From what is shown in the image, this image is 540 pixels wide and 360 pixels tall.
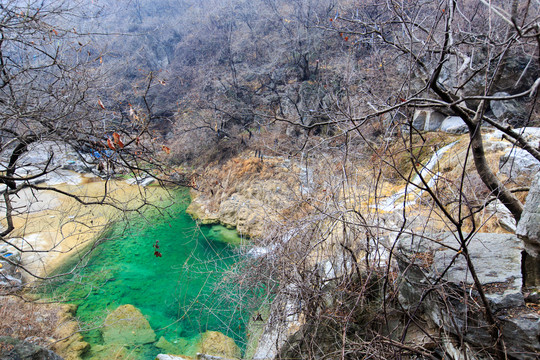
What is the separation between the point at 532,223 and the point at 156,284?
25.2 feet

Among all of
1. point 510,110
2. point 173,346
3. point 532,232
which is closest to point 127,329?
point 173,346

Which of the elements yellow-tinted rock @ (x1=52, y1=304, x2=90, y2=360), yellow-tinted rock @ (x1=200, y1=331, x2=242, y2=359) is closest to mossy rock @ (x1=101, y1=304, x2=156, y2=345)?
yellow-tinted rock @ (x1=52, y1=304, x2=90, y2=360)

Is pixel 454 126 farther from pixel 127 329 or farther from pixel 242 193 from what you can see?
pixel 127 329

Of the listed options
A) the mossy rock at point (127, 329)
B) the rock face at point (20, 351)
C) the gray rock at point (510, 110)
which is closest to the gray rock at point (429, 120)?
the gray rock at point (510, 110)

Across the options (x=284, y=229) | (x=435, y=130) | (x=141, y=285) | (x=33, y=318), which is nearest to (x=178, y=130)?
(x=141, y=285)

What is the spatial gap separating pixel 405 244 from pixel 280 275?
1394 mm

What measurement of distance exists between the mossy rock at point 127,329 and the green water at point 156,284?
5.7 inches

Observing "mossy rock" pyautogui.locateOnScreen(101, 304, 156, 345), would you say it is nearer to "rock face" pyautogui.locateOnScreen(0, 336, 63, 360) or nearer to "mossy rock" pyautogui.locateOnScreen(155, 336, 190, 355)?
"mossy rock" pyautogui.locateOnScreen(155, 336, 190, 355)

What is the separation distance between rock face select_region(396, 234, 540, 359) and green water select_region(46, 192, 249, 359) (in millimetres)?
3446

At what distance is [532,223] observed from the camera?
201 centimetres

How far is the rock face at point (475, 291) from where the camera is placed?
72.8 inches

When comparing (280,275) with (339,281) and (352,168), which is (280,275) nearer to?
(339,281)

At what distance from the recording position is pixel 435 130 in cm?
932

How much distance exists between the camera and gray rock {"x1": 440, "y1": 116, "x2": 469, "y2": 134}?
845 centimetres
